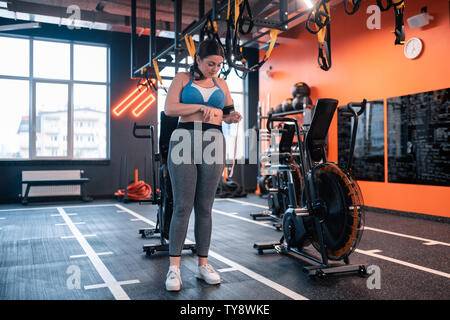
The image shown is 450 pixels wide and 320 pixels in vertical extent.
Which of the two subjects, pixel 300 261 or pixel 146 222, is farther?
pixel 146 222

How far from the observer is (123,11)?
5570mm

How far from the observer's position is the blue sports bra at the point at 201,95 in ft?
7.12

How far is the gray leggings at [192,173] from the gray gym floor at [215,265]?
14.9 inches

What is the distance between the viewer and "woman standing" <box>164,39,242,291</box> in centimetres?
214

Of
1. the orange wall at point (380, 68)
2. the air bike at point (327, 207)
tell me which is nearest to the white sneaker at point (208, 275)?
the air bike at point (327, 207)

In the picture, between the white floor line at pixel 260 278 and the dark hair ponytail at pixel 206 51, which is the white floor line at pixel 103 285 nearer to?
the white floor line at pixel 260 278

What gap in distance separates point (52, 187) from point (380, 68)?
6.15 m

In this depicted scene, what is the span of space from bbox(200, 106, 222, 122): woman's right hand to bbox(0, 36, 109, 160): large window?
247 inches

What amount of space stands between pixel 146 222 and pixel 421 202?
11.9ft

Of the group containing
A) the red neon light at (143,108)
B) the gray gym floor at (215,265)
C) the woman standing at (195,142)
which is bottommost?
the gray gym floor at (215,265)

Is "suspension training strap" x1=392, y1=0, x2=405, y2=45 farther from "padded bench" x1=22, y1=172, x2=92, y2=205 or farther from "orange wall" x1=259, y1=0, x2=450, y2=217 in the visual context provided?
"padded bench" x1=22, y1=172, x2=92, y2=205
